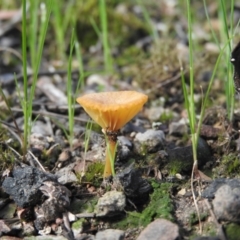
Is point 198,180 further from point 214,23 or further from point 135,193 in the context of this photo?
point 214,23

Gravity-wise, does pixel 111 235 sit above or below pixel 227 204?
below

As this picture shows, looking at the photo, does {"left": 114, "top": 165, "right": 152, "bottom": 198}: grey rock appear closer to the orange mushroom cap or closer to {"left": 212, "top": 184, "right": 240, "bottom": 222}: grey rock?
the orange mushroom cap

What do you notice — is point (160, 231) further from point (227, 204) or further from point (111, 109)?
point (111, 109)

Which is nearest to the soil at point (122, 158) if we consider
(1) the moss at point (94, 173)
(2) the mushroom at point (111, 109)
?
(1) the moss at point (94, 173)

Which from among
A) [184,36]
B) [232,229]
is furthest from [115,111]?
[184,36]

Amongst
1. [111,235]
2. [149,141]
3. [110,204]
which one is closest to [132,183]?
[110,204]

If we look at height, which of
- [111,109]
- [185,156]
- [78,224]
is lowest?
[78,224]

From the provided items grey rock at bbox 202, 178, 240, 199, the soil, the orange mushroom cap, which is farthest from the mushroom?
grey rock at bbox 202, 178, 240, 199
